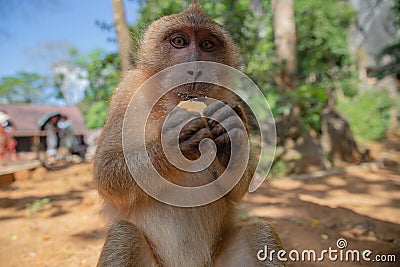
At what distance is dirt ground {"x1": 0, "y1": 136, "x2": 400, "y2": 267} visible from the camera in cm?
394

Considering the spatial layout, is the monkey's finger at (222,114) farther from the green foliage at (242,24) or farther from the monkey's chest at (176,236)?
the green foliage at (242,24)

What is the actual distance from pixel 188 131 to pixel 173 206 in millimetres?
717

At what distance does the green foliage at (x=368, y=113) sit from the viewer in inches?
792

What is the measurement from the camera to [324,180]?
833cm

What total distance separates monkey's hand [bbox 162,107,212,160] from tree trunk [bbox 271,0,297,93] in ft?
26.5

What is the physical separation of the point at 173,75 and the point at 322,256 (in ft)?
8.76

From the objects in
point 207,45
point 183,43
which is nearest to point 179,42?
point 183,43

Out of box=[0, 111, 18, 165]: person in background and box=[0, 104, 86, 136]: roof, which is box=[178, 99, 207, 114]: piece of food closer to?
box=[0, 111, 18, 165]: person in background

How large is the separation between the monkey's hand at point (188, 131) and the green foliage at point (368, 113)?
20.3 meters

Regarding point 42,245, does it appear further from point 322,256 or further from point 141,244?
point 322,256

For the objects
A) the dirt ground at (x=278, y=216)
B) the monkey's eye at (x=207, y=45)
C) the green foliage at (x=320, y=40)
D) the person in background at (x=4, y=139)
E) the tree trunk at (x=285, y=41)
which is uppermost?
the green foliage at (x=320, y=40)

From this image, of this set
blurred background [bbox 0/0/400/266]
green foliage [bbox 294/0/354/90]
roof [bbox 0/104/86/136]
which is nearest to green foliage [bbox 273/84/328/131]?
blurred background [bbox 0/0/400/266]

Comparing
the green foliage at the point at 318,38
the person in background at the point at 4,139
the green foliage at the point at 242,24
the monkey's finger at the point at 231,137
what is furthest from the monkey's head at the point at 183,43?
the green foliage at the point at 318,38

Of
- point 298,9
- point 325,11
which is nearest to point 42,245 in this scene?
point 298,9
